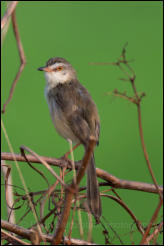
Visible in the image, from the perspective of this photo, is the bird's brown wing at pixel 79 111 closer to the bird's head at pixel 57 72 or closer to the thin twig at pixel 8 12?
the bird's head at pixel 57 72

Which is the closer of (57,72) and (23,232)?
(23,232)

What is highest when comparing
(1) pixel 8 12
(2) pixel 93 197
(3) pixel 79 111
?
(1) pixel 8 12

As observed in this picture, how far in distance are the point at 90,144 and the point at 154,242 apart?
0.41 m

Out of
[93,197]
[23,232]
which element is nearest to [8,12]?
[23,232]

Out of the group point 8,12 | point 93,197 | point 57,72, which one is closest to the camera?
point 8,12

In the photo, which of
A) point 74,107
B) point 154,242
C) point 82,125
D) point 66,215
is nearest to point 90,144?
point 66,215

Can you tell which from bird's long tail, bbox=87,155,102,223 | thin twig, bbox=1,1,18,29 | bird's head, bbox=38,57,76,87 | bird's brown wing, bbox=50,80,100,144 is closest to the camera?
thin twig, bbox=1,1,18,29

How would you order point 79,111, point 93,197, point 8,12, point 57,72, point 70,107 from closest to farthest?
point 8,12 → point 93,197 → point 79,111 → point 70,107 → point 57,72

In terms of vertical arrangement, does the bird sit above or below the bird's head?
below

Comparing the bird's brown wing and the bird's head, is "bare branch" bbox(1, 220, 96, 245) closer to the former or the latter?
the bird's brown wing

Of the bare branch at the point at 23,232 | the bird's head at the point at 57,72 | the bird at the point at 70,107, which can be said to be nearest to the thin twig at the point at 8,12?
the bare branch at the point at 23,232

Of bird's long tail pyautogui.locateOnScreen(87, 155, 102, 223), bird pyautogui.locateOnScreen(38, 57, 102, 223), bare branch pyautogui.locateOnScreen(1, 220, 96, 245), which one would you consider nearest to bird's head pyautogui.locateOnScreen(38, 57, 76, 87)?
bird pyautogui.locateOnScreen(38, 57, 102, 223)

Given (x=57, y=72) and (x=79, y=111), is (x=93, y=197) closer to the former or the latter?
(x=79, y=111)

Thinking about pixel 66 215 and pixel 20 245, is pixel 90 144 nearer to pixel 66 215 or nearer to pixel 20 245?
pixel 66 215
